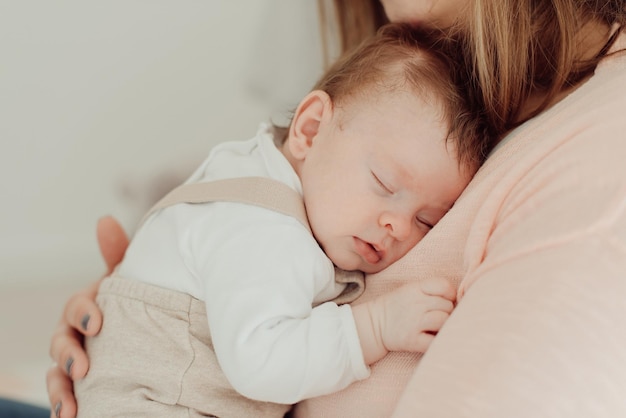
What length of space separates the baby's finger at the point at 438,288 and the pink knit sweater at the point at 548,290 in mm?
77

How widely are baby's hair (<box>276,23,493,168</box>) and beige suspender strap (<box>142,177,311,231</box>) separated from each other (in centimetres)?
17

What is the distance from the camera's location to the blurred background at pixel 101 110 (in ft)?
5.34

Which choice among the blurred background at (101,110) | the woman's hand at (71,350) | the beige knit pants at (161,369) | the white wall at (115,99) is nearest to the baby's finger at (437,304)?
the beige knit pants at (161,369)

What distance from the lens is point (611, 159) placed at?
598 mm

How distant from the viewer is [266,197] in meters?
0.89

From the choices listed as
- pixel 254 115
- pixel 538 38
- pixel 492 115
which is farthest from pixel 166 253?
pixel 254 115

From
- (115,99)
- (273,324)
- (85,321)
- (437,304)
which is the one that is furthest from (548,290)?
(115,99)

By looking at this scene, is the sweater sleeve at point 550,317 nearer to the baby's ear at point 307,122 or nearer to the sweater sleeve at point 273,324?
the sweater sleeve at point 273,324

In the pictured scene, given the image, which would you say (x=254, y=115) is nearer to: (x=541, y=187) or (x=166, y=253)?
(x=166, y=253)

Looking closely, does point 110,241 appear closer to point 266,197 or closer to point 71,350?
point 71,350

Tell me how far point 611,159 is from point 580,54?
384 millimetres

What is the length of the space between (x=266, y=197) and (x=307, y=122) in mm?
180

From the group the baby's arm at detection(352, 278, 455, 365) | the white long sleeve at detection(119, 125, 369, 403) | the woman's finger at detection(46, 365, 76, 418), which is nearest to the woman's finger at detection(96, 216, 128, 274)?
the woman's finger at detection(46, 365, 76, 418)

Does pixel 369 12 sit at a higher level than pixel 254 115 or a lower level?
higher
